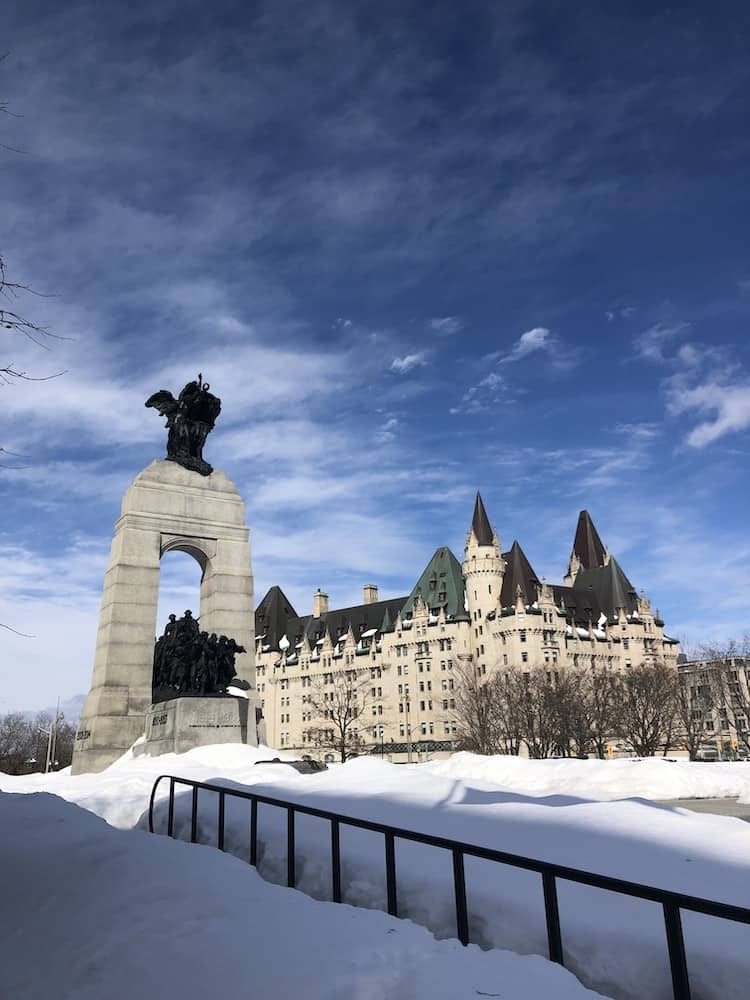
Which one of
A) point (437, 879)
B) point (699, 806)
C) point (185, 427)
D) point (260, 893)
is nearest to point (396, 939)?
point (437, 879)

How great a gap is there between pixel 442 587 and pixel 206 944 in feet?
347

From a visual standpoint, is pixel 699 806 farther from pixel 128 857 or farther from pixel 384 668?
pixel 384 668

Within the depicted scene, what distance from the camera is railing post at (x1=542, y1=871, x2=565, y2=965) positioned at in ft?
15.3

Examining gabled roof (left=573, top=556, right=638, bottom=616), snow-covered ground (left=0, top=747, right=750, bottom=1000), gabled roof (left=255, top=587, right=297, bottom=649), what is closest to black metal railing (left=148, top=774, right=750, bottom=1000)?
snow-covered ground (left=0, top=747, right=750, bottom=1000)

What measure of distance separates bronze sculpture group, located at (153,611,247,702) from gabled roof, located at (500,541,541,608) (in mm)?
80879

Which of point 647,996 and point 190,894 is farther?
point 190,894

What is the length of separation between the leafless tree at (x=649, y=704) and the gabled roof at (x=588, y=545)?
52.5m

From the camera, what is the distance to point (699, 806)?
15.6 m

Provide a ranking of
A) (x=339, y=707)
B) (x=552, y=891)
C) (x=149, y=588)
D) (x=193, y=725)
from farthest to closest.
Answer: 1. (x=339, y=707)
2. (x=149, y=588)
3. (x=193, y=725)
4. (x=552, y=891)

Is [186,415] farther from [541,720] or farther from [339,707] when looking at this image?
[339,707]

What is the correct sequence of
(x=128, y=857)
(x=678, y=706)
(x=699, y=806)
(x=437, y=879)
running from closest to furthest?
(x=437, y=879) → (x=128, y=857) → (x=699, y=806) → (x=678, y=706)

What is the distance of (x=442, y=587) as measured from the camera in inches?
4333

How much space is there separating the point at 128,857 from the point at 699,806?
39.9 feet

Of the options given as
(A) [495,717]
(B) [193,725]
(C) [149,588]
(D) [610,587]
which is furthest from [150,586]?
(D) [610,587]
